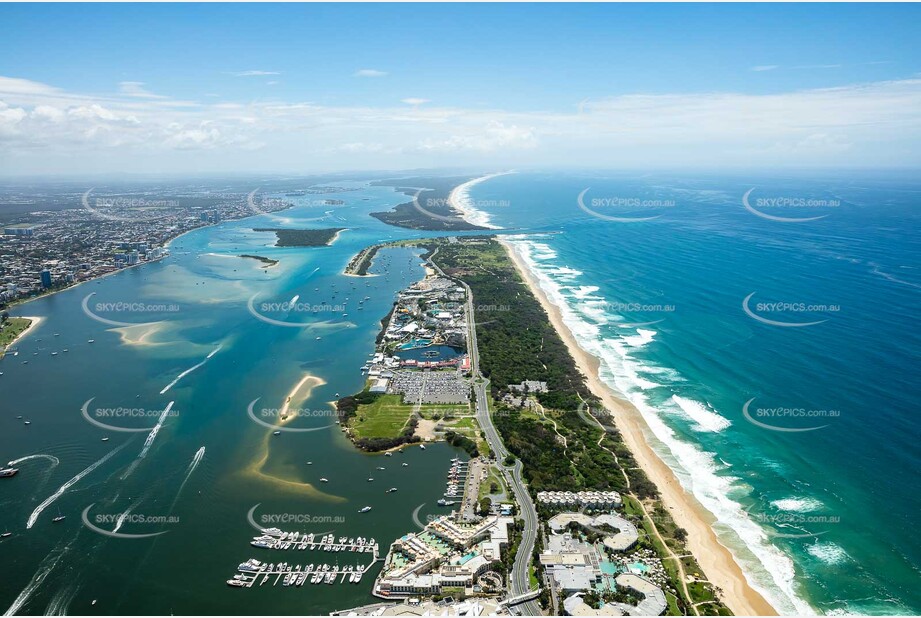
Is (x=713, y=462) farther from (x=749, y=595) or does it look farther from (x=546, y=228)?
(x=546, y=228)

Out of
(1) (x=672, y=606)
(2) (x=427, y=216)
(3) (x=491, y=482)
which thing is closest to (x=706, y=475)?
(1) (x=672, y=606)

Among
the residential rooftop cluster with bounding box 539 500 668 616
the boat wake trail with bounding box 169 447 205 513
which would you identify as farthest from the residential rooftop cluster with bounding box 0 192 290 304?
the residential rooftop cluster with bounding box 539 500 668 616

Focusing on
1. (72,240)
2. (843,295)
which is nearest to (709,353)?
(843,295)

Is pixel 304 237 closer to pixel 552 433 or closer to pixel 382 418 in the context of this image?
pixel 382 418

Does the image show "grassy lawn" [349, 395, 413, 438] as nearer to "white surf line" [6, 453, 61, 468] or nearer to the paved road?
the paved road

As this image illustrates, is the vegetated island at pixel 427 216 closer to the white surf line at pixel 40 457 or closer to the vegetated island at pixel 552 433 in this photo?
the vegetated island at pixel 552 433
